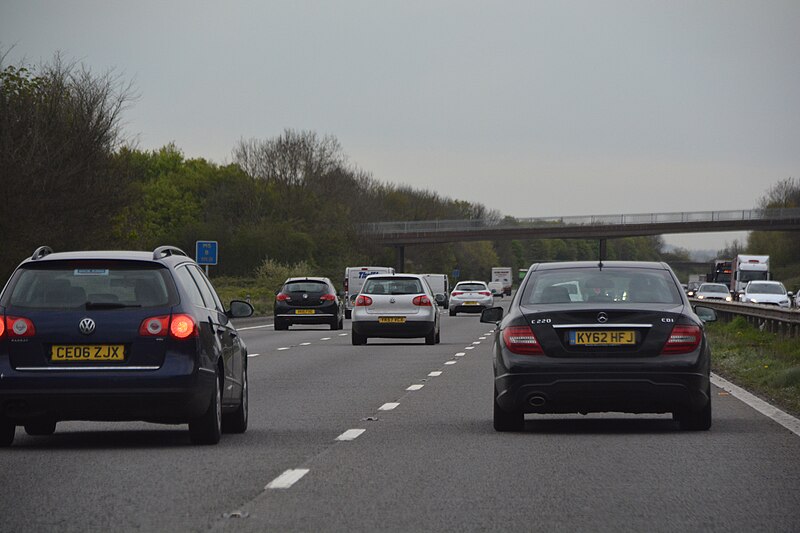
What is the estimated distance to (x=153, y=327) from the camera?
11289 millimetres

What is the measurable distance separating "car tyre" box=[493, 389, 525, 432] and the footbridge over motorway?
10046cm

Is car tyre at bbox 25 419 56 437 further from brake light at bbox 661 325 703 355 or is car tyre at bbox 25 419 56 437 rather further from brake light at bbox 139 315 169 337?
brake light at bbox 661 325 703 355

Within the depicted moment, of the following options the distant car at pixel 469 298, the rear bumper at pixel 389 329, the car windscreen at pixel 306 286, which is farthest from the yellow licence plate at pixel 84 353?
the distant car at pixel 469 298

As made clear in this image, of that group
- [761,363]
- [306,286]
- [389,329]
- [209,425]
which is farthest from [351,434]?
[306,286]

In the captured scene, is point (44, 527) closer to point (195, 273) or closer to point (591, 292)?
point (195, 273)

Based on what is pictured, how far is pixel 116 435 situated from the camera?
12602 millimetres

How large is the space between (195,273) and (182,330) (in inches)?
51.9

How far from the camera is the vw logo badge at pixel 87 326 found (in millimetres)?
11219

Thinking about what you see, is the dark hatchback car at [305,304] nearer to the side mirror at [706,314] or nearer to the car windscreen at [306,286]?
the car windscreen at [306,286]

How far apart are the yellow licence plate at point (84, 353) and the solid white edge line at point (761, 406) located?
18.0ft

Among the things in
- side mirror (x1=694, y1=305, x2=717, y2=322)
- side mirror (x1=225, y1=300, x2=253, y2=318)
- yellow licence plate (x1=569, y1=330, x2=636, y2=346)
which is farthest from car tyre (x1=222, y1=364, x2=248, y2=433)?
side mirror (x1=694, y1=305, x2=717, y2=322)

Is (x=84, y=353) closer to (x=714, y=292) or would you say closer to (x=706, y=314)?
(x=706, y=314)

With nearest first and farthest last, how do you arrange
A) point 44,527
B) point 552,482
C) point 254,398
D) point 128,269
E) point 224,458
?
point 44,527 → point 552,482 → point 224,458 → point 128,269 → point 254,398

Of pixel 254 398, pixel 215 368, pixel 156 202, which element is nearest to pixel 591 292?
pixel 215 368
